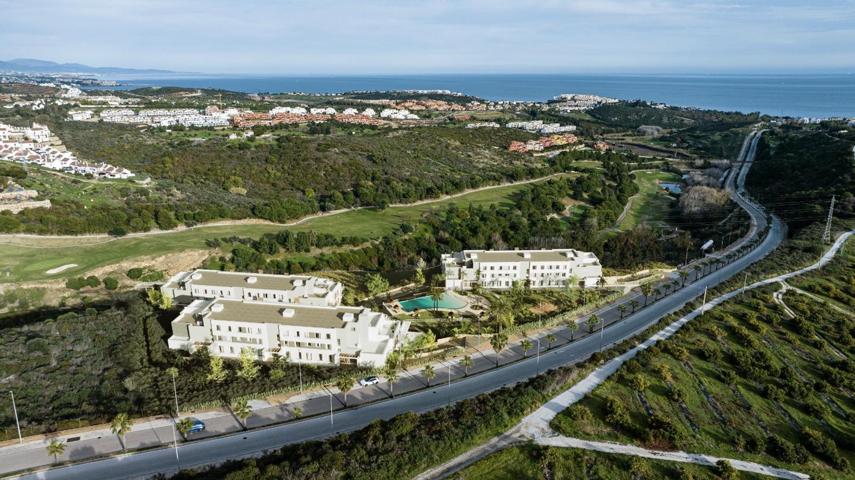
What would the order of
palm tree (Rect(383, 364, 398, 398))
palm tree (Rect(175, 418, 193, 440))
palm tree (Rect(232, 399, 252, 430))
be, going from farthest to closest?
1. palm tree (Rect(383, 364, 398, 398))
2. palm tree (Rect(232, 399, 252, 430))
3. palm tree (Rect(175, 418, 193, 440))

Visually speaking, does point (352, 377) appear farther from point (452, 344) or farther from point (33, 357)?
point (33, 357)

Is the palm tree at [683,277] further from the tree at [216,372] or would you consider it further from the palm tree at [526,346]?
the tree at [216,372]

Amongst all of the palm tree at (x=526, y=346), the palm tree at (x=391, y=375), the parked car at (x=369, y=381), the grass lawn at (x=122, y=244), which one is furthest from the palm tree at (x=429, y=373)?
the grass lawn at (x=122, y=244)

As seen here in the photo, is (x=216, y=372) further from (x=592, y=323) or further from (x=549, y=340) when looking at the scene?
(x=592, y=323)

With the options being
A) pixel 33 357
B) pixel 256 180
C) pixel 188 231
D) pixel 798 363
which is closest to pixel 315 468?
pixel 33 357

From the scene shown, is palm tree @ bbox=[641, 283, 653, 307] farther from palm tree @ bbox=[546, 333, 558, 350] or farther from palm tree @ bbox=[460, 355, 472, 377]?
palm tree @ bbox=[460, 355, 472, 377]

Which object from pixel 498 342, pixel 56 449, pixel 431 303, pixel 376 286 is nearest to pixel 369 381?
pixel 498 342

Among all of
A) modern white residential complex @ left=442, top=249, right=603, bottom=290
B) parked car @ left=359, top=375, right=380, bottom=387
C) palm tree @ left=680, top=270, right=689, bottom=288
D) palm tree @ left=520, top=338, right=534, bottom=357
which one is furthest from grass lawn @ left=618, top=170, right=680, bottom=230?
parked car @ left=359, top=375, right=380, bottom=387
